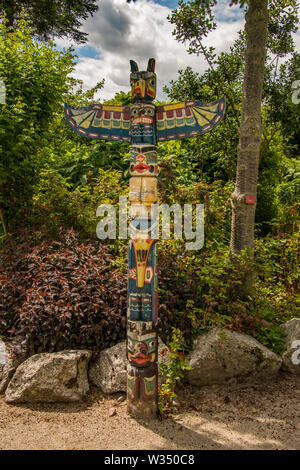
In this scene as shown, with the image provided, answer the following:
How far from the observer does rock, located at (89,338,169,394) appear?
11.4ft

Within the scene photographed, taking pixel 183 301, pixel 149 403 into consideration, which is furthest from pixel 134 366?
pixel 183 301

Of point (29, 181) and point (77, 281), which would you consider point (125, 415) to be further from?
point (29, 181)

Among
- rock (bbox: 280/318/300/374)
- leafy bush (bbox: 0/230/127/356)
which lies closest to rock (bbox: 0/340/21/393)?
leafy bush (bbox: 0/230/127/356)

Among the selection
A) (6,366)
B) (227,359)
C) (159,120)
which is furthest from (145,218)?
(6,366)

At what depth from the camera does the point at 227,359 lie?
358 cm

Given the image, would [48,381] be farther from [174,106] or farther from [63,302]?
[174,106]

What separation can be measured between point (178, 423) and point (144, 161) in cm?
244

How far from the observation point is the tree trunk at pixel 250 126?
13.8 ft

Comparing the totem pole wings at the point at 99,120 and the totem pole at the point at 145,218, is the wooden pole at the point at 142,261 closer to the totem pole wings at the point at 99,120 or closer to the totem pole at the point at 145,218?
the totem pole at the point at 145,218

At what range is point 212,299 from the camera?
371 centimetres

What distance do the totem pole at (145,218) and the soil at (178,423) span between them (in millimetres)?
253

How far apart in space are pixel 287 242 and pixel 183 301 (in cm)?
246

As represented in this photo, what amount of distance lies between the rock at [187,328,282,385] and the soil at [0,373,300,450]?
0.11 m
